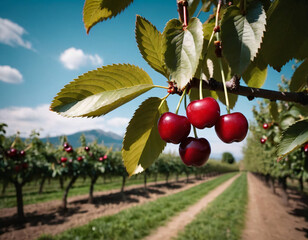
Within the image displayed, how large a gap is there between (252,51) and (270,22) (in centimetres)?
24

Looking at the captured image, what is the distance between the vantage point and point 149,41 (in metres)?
0.69

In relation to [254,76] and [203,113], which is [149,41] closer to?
[203,113]

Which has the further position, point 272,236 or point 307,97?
point 272,236

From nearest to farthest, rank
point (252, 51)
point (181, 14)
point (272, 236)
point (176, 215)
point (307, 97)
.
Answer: point (252, 51) → point (181, 14) → point (307, 97) → point (272, 236) → point (176, 215)

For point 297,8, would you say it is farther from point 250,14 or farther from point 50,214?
point 50,214

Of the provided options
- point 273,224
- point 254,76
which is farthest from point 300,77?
point 273,224

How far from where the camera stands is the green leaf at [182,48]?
53 centimetres

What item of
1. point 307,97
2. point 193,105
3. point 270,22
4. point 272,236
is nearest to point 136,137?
point 193,105

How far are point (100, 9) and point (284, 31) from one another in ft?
2.23

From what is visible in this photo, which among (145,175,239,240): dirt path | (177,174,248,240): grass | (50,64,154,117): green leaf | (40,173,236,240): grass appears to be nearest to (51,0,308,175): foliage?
(50,64,154,117): green leaf

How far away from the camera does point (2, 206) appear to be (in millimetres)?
11586

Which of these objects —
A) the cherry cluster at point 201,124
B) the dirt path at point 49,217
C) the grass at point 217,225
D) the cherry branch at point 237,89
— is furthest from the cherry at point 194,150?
the dirt path at point 49,217

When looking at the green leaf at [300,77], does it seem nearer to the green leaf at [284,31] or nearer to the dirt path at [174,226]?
the green leaf at [284,31]

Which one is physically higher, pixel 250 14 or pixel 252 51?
pixel 250 14
